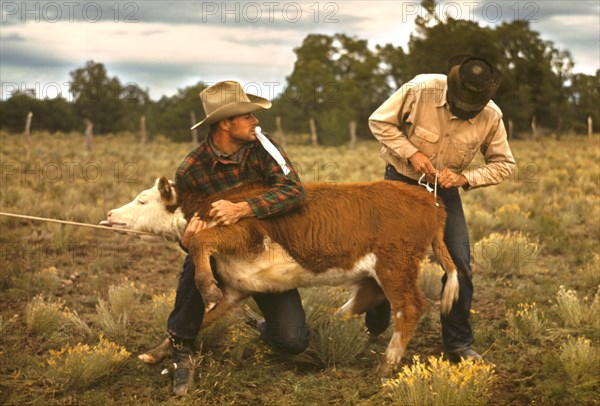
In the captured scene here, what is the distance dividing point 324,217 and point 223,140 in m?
0.92

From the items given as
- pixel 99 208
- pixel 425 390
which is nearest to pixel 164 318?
pixel 425 390

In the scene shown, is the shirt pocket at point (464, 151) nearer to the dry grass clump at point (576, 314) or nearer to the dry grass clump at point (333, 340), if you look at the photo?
the dry grass clump at point (333, 340)

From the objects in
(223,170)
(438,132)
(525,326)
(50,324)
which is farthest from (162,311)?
(525,326)

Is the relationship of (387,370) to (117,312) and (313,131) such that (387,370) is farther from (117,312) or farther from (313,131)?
(313,131)

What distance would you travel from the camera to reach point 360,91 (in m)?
38.9

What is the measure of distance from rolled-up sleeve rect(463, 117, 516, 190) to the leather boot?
2.48 m

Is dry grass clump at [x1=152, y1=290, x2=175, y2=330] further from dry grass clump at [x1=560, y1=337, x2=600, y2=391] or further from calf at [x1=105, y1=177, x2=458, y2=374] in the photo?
dry grass clump at [x1=560, y1=337, x2=600, y2=391]

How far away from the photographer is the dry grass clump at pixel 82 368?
14.6 feet

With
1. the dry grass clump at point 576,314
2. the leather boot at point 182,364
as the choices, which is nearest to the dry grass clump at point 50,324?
the leather boot at point 182,364

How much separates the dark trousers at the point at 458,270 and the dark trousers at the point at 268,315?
117cm

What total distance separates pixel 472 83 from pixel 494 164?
824mm

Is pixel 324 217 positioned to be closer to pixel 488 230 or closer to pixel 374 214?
pixel 374 214

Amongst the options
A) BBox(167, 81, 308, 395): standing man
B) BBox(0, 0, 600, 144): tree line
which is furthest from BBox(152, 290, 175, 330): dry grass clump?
BBox(0, 0, 600, 144): tree line

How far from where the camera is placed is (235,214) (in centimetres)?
418
